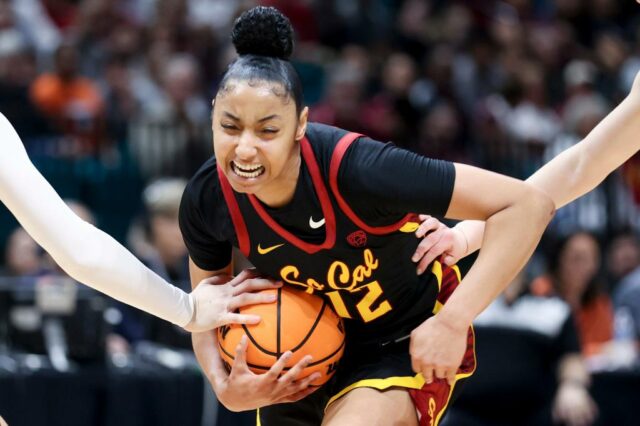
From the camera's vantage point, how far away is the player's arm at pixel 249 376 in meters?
4.12

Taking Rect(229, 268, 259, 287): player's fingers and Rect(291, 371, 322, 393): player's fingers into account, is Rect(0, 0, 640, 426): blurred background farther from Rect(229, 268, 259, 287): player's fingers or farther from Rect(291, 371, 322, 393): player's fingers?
Rect(291, 371, 322, 393): player's fingers

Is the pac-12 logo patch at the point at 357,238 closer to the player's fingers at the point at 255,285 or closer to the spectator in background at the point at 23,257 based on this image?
the player's fingers at the point at 255,285

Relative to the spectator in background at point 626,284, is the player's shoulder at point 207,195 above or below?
above

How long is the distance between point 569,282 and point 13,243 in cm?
368

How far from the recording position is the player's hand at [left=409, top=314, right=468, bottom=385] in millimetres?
3955

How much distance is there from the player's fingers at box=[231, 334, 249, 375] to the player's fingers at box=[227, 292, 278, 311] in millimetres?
113

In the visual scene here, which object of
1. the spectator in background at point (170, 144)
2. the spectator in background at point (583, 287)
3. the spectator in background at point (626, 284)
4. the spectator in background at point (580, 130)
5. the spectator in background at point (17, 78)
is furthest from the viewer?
the spectator in background at point (580, 130)

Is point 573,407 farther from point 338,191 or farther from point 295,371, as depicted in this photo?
point 338,191

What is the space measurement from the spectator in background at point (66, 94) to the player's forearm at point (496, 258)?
5980mm

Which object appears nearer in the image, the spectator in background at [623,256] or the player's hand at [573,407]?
the player's hand at [573,407]

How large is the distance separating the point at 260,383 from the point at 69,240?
82 centimetres

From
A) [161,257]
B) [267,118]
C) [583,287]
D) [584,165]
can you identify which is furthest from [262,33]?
[583,287]

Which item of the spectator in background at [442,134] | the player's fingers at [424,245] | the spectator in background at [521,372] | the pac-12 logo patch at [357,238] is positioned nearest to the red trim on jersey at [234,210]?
the pac-12 logo patch at [357,238]

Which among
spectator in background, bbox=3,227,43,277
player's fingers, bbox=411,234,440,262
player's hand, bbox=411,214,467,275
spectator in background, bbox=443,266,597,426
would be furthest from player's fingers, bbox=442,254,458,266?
spectator in background, bbox=3,227,43,277
